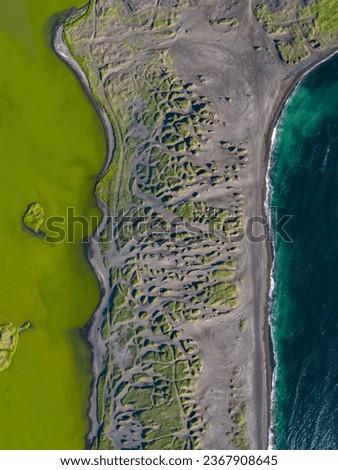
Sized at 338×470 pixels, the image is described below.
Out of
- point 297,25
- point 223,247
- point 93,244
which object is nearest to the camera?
point 223,247

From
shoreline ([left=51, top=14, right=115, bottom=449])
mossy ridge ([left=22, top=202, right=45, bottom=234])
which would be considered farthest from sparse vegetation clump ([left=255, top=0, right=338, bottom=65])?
mossy ridge ([left=22, top=202, right=45, bottom=234])

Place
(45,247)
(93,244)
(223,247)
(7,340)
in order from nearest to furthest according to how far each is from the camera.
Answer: (223,247) < (93,244) < (7,340) < (45,247)

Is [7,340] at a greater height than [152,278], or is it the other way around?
[152,278]

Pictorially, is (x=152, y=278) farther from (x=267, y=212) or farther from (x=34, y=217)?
(x=34, y=217)

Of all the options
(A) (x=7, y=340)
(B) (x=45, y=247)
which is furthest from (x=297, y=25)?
(A) (x=7, y=340)

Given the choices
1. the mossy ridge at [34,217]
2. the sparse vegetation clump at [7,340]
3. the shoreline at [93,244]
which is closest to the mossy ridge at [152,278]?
the shoreline at [93,244]

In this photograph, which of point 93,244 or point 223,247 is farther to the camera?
point 93,244
